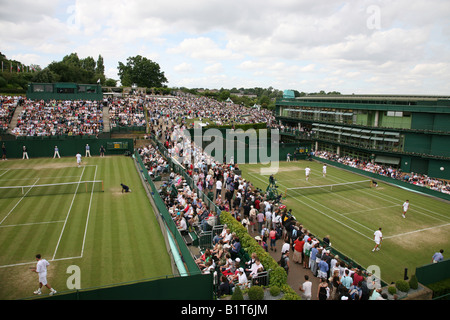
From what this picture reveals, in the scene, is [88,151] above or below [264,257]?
above

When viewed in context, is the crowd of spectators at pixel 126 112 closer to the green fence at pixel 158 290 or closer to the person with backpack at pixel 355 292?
the green fence at pixel 158 290

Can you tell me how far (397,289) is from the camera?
11.7 metres

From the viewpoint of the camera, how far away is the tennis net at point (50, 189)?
75.7 feet

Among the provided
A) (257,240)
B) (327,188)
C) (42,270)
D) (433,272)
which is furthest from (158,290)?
(327,188)

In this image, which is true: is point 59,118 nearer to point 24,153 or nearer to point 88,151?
point 24,153

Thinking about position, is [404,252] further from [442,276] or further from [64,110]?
[64,110]

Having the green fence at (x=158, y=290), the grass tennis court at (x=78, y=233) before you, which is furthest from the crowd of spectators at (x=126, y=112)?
the green fence at (x=158, y=290)

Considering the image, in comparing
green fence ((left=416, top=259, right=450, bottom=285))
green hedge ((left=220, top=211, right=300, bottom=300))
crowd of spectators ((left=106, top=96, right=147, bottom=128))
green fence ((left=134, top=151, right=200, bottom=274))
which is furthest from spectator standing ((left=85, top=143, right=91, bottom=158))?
green fence ((left=416, top=259, right=450, bottom=285))

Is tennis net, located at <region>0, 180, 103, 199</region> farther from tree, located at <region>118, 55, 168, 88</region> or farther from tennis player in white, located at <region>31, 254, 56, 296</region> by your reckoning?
tree, located at <region>118, 55, 168, 88</region>

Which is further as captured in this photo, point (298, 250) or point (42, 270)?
point (298, 250)

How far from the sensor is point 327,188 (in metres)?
30.6

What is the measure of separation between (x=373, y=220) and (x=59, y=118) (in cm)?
4155

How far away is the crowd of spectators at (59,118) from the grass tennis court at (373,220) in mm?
25152

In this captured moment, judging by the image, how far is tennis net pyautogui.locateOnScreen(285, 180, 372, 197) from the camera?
28341 millimetres
